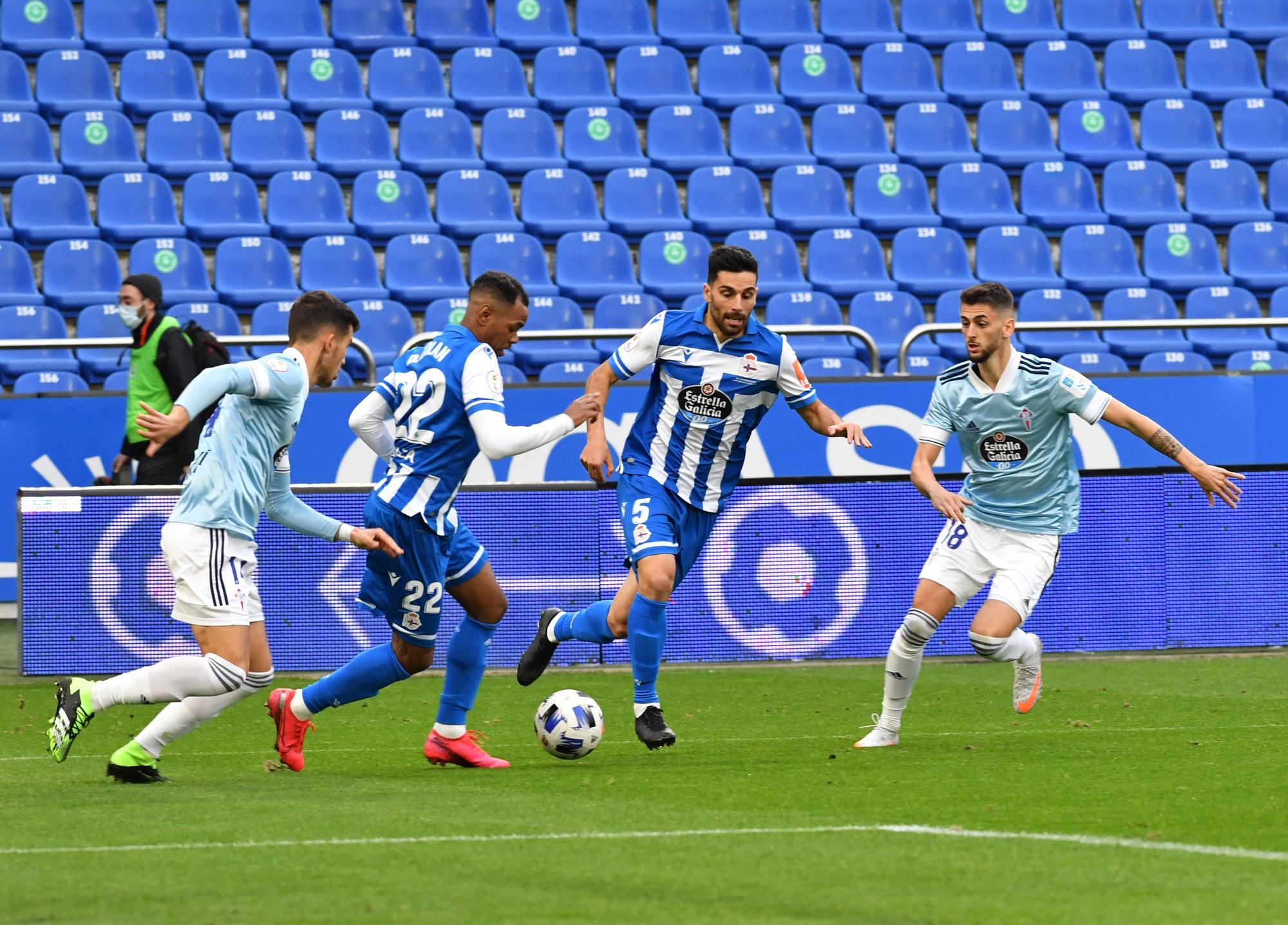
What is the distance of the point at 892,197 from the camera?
16.2 metres

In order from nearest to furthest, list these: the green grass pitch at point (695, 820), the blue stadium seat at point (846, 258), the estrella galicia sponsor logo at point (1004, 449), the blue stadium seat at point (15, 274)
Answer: the green grass pitch at point (695, 820), the estrella galicia sponsor logo at point (1004, 449), the blue stadium seat at point (15, 274), the blue stadium seat at point (846, 258)

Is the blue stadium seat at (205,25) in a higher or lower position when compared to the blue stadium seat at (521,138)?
higher

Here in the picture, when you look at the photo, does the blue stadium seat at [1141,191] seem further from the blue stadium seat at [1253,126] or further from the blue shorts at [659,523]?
the blue shorts at [659,523]

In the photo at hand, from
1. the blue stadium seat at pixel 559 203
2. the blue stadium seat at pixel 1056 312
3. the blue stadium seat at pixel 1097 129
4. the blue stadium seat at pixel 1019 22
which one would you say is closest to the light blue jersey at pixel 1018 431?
the blue stadium seat at pixel 1056 312

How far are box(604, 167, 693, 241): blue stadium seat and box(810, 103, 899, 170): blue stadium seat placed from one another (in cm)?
159

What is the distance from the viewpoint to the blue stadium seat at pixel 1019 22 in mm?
17719

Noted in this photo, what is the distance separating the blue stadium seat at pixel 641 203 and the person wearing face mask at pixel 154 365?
486 centimetres

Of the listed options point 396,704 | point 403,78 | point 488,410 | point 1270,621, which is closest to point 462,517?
point 396,704

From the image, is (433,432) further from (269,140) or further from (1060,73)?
(1060,73)

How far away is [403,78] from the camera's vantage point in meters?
16.5

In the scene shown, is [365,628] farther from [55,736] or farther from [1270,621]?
[1270,621]

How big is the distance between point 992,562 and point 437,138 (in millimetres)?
9373

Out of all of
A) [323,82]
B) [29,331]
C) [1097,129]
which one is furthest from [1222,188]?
[29,331]

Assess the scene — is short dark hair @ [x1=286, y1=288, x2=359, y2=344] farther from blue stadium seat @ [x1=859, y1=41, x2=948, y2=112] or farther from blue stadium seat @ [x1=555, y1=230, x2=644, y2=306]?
blue stadium seat @ [x1=859, y1=41, x2=948, y2=112]
